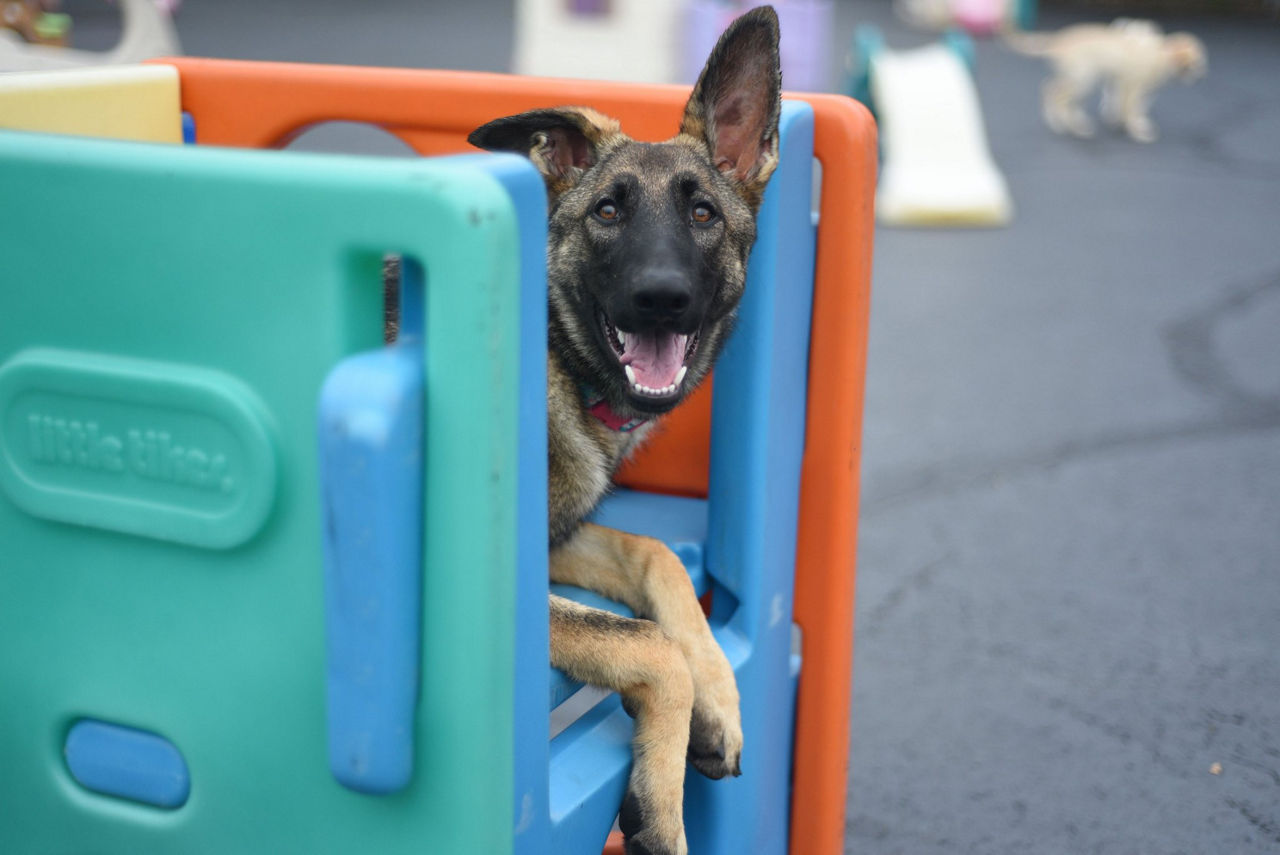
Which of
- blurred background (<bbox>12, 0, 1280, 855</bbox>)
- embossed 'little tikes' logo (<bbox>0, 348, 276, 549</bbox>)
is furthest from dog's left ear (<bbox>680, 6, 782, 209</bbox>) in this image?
blurred background (<bbox>12, 0, 1280, 855</bbox>)

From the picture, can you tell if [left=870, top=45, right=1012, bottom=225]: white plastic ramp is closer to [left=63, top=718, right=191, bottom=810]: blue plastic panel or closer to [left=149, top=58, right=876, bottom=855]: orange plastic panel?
[left=149, top=58, right=876, bottom=855]: orange plastic panel

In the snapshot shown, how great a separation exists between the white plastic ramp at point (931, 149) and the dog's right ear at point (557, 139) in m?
5.24

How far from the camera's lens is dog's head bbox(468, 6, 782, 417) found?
1.93 metres

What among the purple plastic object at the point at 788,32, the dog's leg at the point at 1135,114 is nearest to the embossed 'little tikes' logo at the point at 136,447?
the purple plastic object at the point at 788,32

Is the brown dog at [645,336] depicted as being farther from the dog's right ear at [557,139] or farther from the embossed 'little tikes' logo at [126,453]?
the embossed 'little tikes' logo at [126,453]

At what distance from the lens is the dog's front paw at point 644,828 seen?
1.64 meters

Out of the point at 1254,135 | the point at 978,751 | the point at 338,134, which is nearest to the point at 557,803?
the point at 978,751

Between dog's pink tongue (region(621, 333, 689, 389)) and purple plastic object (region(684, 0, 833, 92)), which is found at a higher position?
purple plastic object (region(684, 0, 833, 92))

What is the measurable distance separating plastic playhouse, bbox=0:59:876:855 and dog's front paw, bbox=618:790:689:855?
116mm

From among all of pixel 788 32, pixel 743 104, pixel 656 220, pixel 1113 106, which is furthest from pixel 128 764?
pixel 1113 106

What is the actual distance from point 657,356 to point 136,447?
992 millimetres

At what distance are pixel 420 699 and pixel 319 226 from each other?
473 mm

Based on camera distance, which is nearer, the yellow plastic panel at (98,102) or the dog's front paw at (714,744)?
the dog's front paw at (714,744)

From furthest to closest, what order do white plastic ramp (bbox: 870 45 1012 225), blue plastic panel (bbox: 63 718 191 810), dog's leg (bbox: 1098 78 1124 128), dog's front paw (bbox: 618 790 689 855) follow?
1. dog's leg (bbox: 1098 78 1124 128)
2. white plastic ramp (bbox: 870 45 1012 225)
3. dog's front paw (bbox: 618 790 689 855)
4. blue plastic panel (bbox: 63 718 191 810)
